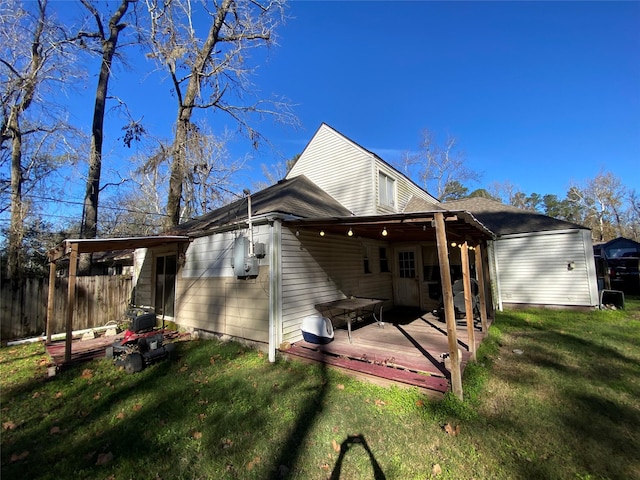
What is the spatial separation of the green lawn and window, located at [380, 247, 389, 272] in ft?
15.8

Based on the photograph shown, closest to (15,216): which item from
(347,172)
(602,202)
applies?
(347,172)

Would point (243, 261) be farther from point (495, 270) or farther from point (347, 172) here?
point (495, 270)

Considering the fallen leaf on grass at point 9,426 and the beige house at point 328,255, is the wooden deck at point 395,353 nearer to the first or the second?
the beige house at point 328,255

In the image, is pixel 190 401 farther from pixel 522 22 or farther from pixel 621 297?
pixel 621 297

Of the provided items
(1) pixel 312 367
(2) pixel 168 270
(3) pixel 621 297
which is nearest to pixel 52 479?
(1) pixel 312 367

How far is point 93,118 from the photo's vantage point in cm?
1084

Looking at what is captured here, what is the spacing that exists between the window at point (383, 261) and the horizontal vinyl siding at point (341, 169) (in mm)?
1549

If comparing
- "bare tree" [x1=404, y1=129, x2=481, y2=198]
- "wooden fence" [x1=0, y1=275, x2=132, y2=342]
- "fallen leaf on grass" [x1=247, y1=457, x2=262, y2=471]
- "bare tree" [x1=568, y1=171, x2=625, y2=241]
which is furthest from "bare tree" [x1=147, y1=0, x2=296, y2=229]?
"bare tree" [x1=568, y1=171, x2=625, y2=241]

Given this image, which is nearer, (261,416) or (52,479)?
(52,479)

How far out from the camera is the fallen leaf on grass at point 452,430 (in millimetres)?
3078

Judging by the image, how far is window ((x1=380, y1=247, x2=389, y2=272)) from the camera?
9.84 meters

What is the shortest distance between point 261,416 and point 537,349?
228 inches

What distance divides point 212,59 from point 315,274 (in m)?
11.1

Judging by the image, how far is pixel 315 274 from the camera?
6.57m
